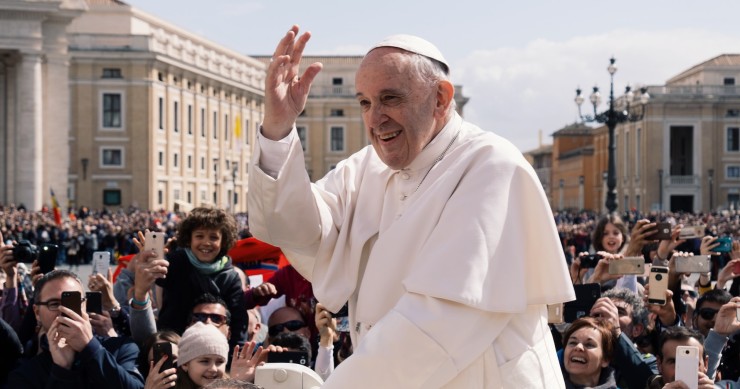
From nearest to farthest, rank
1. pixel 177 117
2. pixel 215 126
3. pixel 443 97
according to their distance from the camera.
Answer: pixel 443 97 < pixel 177 117 < pixel 215 126

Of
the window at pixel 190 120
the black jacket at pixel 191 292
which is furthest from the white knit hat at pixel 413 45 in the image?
the window at pixel 190 120

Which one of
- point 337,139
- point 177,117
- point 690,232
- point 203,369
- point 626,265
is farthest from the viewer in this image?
point 337,139

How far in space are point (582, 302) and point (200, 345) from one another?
6.99 ft

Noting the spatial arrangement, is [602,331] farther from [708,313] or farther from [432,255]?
[432,255]

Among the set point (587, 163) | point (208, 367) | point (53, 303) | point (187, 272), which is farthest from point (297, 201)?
point (587, 163)

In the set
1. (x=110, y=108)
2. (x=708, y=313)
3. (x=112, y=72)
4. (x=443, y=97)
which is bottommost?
(x=708, y=313)

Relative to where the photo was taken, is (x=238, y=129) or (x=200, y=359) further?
(x=238, y=129)

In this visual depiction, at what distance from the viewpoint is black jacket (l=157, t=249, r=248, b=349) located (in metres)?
6.90

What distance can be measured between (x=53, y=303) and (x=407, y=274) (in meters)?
3.10

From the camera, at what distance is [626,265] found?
22.3ft

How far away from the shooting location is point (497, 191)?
2.89 m

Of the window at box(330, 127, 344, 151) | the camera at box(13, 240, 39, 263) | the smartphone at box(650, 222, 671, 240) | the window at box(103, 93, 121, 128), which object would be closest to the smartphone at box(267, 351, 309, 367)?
the camera at box(13, 240, 39, 263)

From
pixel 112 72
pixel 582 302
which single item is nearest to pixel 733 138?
pixel 112 72

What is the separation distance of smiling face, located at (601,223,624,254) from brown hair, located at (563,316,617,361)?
238cm
